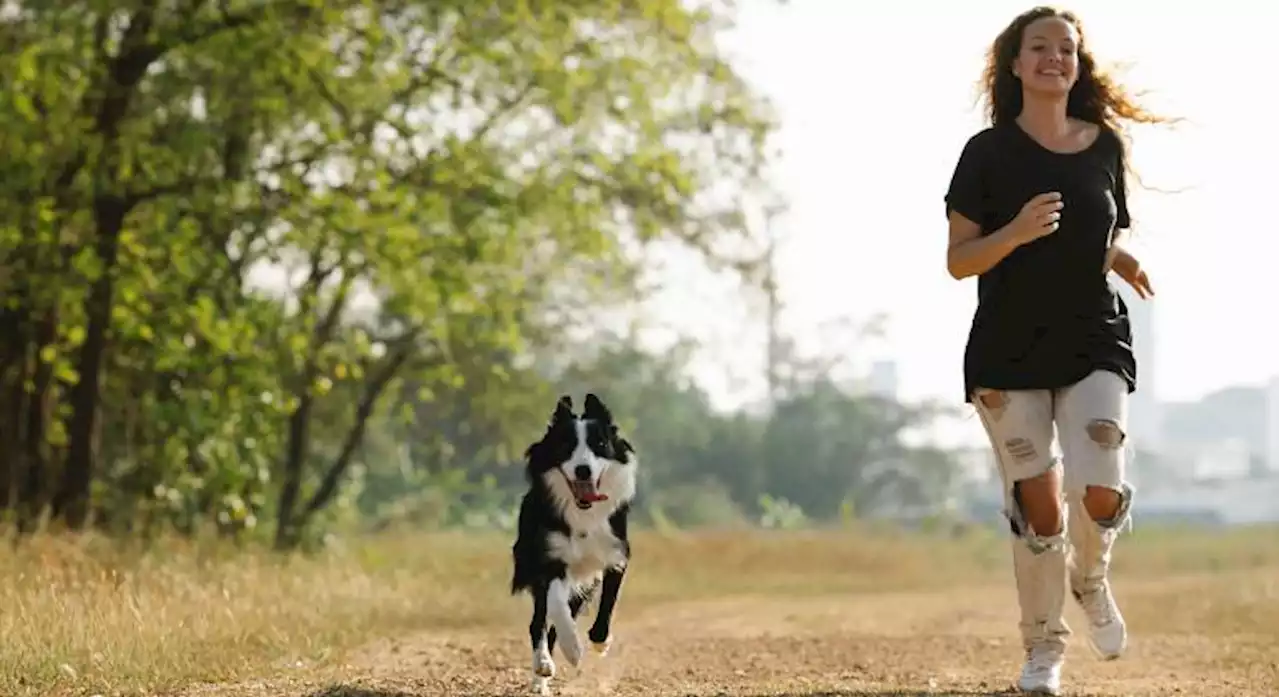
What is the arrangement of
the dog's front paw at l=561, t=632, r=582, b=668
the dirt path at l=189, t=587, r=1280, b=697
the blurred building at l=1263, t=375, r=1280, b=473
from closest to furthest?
the dog's front paw at l=561, t=632, r=582, b=668 < the dirt path at l=189, t=587, r=1280, b=697 < the blurred building at l=1263, t=375, r=1280, b=473

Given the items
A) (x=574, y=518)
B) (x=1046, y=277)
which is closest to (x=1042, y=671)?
(x=1046, y=277)

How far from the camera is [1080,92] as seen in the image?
25.7 feet

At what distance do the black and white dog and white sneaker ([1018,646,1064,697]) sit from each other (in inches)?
72.4

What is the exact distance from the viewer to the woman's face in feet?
24.4

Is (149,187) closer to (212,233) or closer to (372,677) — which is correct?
(212,233)

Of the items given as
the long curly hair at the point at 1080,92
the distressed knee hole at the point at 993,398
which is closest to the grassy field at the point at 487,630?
the distressed knee hole at the point at 993,398

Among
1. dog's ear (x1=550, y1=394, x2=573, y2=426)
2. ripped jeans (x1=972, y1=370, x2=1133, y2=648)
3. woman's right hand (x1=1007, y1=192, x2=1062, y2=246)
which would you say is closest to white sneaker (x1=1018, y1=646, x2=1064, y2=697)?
ripped jeans (x1=972, y1=370, x2=1133, y2=648)

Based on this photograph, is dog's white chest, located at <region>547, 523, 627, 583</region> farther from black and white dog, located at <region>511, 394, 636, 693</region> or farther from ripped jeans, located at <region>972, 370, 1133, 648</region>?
ripped jeans, located at <region>972, 370, 1133, 648</region>

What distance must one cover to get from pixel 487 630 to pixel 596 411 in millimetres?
4438

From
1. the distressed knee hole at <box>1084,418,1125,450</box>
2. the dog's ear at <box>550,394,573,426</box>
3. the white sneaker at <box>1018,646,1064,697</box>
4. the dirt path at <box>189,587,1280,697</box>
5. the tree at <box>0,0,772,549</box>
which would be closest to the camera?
the distressed knee hole at <box>1084,418,1125,450</box>

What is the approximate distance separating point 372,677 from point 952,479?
32151mm

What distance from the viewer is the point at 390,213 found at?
17.1 metres

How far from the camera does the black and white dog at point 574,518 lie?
27.0 ft

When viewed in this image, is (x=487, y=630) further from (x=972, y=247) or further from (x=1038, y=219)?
(x=1038, y=219)
